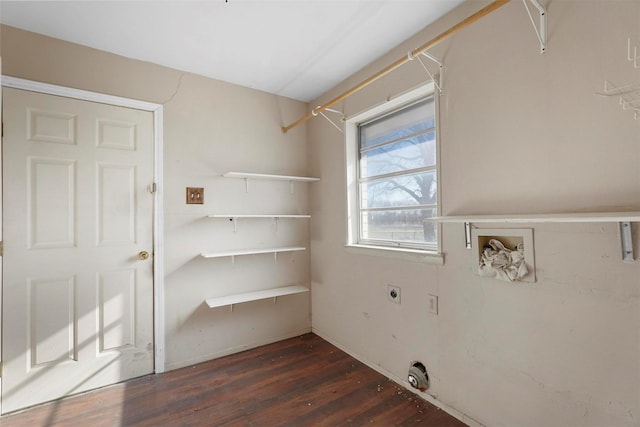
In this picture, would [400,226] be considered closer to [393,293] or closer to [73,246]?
[393,293]

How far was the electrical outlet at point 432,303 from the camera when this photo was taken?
1861 millimetres

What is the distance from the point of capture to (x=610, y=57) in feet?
3.89

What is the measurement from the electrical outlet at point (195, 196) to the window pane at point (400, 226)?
1407 millimetres

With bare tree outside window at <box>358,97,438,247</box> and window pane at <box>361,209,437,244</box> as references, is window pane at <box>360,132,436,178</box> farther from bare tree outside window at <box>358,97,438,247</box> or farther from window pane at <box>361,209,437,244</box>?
window pane at <box>361,209,437,244</box>

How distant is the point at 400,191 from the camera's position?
225 centimetres

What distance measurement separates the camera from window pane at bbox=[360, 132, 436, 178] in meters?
2.02

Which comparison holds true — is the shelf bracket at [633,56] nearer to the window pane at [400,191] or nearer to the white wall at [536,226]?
the white wall at [536,226]

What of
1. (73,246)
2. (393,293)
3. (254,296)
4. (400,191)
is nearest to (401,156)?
(400,191)

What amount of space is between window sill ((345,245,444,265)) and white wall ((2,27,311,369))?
79 cm

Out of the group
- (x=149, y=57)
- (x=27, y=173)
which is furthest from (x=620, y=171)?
Result: (x=27, y=173)

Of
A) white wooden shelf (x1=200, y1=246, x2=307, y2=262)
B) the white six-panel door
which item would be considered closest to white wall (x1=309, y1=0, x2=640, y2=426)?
white wooden shelf (x1=200, y1=246, x2=307, y2=262)

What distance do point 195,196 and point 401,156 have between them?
67.7 inches

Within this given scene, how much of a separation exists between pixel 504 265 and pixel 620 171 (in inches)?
23.7

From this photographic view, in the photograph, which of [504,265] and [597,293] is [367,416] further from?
[597,293]
